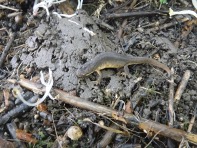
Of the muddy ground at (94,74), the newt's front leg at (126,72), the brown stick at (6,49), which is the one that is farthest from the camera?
the brown stick at (6,49)

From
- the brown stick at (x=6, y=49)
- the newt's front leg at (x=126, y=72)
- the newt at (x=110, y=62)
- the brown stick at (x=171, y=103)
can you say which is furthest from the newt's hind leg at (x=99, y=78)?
the brown stick at (x=6, y=49)

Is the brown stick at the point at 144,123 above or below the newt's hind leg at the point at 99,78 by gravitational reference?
below

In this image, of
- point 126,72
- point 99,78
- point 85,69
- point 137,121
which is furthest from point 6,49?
point 137,121

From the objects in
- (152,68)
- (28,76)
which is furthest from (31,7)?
(152,68)

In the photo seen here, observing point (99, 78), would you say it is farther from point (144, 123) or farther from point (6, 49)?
point (6, 49)

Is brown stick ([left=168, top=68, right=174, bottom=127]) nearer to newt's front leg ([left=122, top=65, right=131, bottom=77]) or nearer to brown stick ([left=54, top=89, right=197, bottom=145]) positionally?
brown stick ([left=54, top=89, right=197, bottom=145])

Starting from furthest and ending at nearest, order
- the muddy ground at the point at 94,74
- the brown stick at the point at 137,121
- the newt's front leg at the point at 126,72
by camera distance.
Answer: the newt's front leg at the point at 126,72 < the muddy ground at the point at 94,74 < the brown stick at the point at 137,121

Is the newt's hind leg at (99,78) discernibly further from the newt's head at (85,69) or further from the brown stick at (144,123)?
the brown stick at (144,123)
